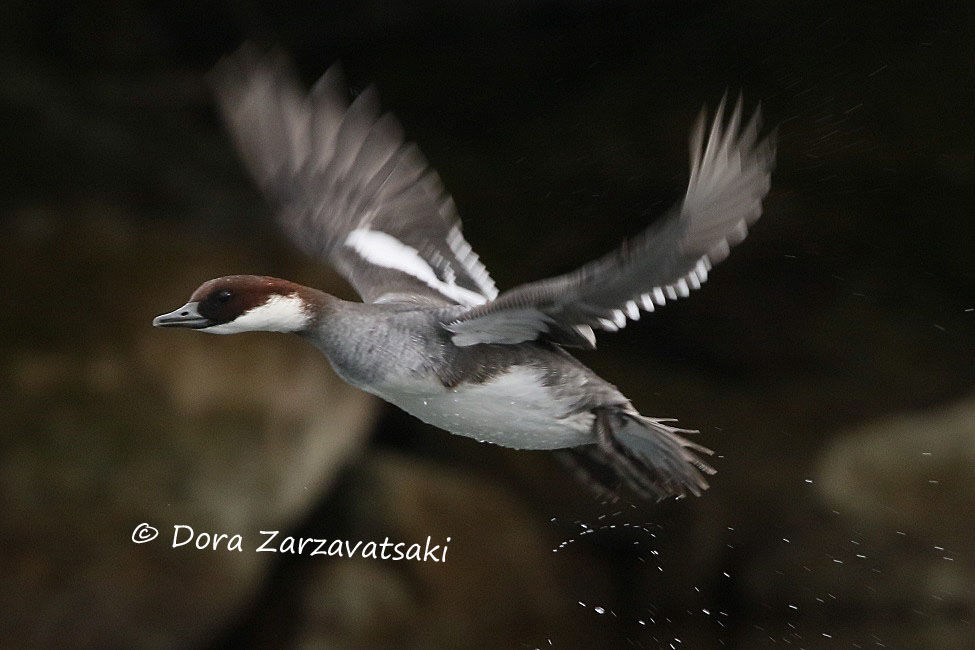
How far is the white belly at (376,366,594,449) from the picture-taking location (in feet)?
6.95

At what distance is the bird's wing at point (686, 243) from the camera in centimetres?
170

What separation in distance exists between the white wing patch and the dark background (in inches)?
47.3

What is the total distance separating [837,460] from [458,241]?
1.61 meters

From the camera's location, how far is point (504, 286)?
12.7 ft

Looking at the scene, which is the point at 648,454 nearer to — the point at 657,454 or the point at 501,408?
the point at 657,454

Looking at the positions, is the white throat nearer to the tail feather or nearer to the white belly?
the white belly

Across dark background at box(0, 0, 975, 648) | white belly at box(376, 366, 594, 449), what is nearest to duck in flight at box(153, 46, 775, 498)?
white belly at box(376, 366, 594, 449)

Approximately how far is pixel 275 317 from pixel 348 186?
581 millimetres

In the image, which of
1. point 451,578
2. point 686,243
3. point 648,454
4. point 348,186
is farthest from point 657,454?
point 451,578

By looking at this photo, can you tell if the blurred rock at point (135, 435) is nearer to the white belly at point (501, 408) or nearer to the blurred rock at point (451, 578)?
the blurred rock at point (451, 578)

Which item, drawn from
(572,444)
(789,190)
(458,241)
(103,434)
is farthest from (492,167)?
(572,444)

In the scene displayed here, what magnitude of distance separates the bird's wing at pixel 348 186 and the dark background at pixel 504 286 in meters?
1.16

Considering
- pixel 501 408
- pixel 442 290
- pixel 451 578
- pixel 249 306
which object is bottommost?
pixel 451 578

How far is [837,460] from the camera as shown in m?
3.68
